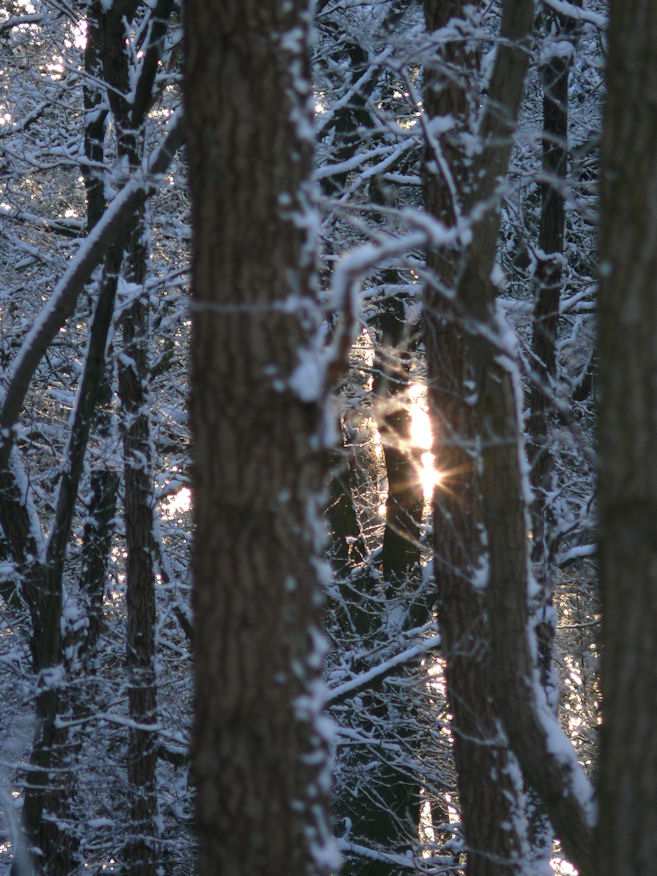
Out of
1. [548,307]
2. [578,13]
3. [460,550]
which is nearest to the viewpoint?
[460,550]

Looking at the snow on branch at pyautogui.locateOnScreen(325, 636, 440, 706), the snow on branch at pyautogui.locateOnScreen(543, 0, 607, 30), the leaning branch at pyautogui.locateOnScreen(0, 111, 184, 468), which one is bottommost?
the snow on branch at pyautogui.locateOnScreen(325, 636, 440, 706)

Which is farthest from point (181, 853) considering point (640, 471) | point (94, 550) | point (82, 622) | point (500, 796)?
point (640, 471)

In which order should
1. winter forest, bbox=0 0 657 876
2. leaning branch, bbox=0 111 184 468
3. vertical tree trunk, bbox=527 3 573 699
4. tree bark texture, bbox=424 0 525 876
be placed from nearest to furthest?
winter forest, bbox=0 0 657 876 < tree bark texture, bbox=424 0 525 876 < leaning branch, bbox=0 111 184 468 < vertical tree trunk, bbox=527 3 573 699

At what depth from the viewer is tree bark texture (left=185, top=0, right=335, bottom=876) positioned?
2.32m

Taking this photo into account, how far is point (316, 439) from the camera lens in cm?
238

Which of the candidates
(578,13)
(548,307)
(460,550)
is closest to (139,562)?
(460,550)

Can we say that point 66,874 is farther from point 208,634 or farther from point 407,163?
point 407,163

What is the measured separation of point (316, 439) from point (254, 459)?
182mm

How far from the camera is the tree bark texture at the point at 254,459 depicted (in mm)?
2316

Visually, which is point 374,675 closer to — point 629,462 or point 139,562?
point 139,562

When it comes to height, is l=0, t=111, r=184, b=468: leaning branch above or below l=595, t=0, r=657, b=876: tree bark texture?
above

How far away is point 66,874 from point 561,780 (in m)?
4.87

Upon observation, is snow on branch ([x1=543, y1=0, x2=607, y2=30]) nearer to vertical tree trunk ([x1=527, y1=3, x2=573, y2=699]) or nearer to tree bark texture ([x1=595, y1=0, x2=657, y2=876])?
vertical tree trunk ([x1=527, y1=3, x2=573, y2=699])

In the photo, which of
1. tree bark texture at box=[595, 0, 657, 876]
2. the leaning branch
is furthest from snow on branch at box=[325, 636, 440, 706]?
tree bark texture at box=[595, 0, 657, 876]
